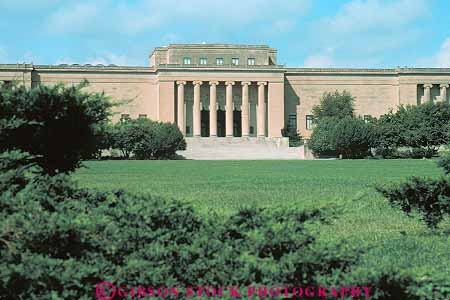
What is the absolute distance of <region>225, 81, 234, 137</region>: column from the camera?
9462 centimetres

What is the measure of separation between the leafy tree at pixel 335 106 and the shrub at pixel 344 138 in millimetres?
14185

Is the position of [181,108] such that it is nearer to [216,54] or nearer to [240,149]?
[216,54]

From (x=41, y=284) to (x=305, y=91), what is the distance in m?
96.5

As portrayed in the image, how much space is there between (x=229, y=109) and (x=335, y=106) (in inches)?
569

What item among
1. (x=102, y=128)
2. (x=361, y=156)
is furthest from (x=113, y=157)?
(x=102, y=128)

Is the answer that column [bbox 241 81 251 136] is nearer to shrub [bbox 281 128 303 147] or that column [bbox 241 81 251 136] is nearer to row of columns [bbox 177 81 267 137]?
row of columns [bbox 177 81 267 137]

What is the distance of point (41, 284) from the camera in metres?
4.98

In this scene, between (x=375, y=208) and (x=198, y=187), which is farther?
(x=198, y=187)

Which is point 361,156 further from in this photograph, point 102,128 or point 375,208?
point 102,128

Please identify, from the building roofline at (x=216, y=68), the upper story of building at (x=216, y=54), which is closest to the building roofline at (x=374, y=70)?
the building roofline at (x=216, y=68)

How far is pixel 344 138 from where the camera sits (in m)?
73.6

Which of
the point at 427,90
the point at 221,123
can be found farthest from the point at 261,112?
the point at 427,90

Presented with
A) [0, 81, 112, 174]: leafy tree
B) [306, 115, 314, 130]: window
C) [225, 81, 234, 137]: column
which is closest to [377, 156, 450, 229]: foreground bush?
[0, 81, 112, 174]: leafy tree

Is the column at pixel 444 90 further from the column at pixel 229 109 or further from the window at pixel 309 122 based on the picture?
the column at pixel 229 109
